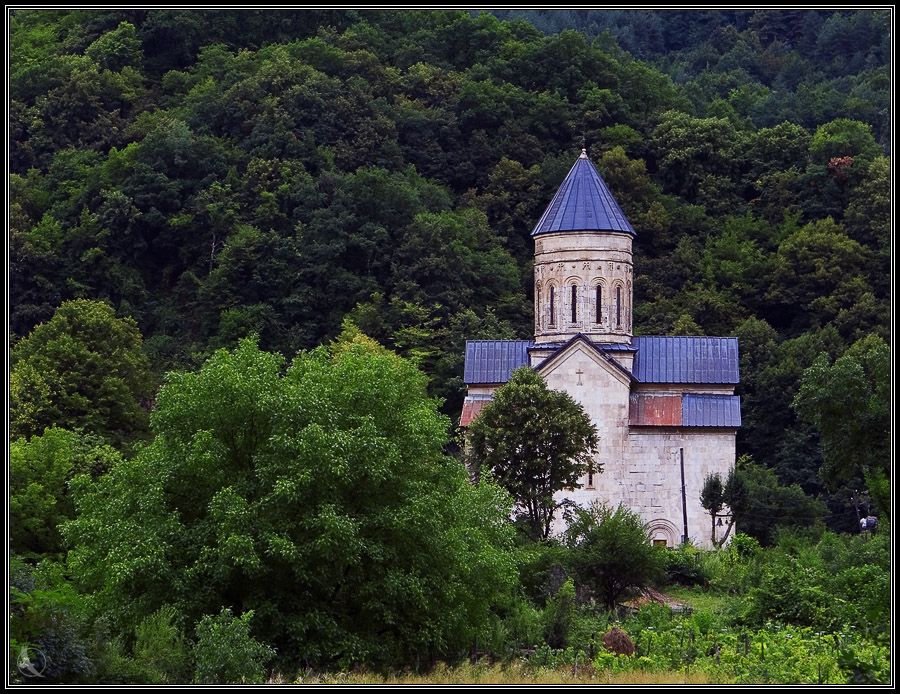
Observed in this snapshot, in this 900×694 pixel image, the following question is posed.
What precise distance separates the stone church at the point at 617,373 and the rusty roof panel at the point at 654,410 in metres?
0.02

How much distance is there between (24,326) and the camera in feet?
200

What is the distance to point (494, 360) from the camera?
4619 cm

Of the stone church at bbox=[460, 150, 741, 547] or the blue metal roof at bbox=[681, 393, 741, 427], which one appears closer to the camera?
the stone church at bbox=[460, 150, 741, 547]

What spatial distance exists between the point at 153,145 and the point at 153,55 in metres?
11.3

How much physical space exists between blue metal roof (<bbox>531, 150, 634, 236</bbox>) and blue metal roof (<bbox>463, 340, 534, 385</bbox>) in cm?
286

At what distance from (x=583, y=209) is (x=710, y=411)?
231 inches

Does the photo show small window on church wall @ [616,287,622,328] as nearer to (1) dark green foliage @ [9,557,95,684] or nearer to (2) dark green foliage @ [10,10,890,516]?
(2) dark green foliage @ [10,10,890,516]

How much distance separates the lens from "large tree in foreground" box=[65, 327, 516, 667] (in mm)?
24391

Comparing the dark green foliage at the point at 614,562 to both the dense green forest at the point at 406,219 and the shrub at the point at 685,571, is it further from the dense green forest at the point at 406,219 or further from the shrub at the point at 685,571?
the shrub at the point at 685,571

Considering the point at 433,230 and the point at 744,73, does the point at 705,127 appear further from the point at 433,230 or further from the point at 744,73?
the point at 744,73

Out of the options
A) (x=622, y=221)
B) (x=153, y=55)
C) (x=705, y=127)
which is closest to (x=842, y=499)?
(x=622, y=221)

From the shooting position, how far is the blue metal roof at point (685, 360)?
4516 centimetres

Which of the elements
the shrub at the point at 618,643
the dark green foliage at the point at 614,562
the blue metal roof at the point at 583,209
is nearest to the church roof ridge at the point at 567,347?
the blue metal roof at the point at 583,209

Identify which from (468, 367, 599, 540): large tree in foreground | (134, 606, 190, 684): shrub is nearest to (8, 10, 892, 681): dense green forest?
(468, 367, 599, 540): large tree in foreground
